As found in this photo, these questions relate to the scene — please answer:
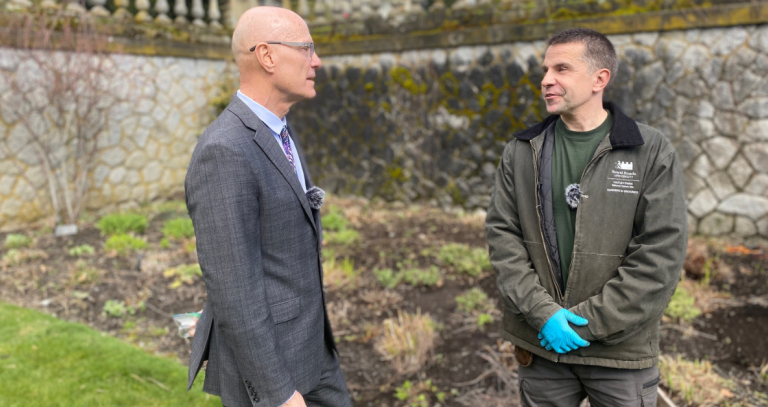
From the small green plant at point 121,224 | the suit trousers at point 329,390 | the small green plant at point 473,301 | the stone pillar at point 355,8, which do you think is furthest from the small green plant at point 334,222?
the suit trousers at point 329,390

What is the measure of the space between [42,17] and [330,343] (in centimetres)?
631

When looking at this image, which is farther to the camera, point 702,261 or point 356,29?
point 356,29

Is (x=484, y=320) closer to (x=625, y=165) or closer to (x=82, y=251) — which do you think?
(x=625, y=165)

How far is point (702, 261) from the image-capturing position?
15.3 feet

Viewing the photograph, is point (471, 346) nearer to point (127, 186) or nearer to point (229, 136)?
point (229, 136)

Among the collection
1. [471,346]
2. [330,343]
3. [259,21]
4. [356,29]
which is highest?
[356,29]

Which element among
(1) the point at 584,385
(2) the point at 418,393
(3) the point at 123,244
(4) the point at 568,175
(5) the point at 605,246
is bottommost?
(2) the point at 418,393

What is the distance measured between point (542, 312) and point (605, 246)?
1.17ft

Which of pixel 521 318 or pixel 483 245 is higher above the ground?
pixel 521 318

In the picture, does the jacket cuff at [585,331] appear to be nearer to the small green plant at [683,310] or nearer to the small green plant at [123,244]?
the small green plant at [683,310]

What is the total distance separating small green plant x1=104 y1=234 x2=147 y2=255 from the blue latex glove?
205 inches

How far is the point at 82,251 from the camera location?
19.1ft

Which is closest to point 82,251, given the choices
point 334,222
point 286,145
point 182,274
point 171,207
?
point 182,274

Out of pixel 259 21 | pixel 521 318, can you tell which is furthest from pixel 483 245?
pixel 259 21
